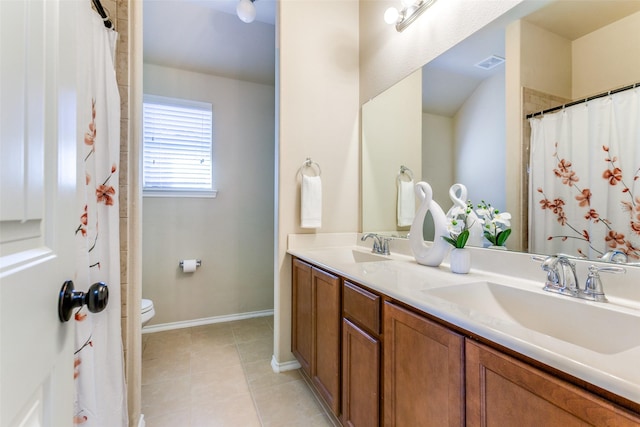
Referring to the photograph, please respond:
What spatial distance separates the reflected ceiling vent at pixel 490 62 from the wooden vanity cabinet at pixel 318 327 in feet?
4.00

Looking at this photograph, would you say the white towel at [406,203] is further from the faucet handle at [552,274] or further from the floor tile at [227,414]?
the floor tile at [227,414]

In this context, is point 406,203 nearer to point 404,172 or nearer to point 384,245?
point 404,172

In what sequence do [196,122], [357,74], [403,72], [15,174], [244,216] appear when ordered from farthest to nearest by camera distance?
[244,216]
[196,122]
[357,74]
[403,72]
[15,174]

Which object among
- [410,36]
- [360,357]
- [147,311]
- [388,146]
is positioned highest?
[410,36]

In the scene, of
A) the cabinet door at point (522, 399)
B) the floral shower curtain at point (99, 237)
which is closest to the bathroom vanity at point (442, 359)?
the cabinet door at point (522, 399)

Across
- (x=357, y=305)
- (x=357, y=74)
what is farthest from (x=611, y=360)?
(x=357, y=74)

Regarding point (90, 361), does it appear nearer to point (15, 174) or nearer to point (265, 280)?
point (15, 174)

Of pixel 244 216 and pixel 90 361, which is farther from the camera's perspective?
pixel 244 216

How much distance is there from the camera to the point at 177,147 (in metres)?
2.63

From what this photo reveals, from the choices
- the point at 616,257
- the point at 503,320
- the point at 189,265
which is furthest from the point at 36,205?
the point at 189,265

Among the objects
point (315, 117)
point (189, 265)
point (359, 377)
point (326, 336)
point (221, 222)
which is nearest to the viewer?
point (359, 377)

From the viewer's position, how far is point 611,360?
49 centimetres

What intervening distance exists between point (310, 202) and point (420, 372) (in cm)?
129

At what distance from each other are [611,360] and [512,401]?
198mm
